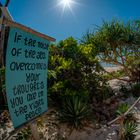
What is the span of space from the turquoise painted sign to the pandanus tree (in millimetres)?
9961

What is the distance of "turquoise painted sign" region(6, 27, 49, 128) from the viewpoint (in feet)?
9.66

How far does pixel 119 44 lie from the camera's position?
1348 cm

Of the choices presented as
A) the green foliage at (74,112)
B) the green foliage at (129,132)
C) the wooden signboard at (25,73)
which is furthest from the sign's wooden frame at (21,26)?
the green foliage at (129,132)

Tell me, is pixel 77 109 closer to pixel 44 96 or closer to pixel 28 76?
pixel 44 96

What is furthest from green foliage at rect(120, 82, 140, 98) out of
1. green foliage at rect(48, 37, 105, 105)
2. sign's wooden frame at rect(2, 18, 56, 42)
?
sign's wooden frame at rect(2, 18, 56, 42)

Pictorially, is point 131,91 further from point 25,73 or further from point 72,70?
point 25,73

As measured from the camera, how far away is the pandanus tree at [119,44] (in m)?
13.1

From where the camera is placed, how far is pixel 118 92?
10.8 metres

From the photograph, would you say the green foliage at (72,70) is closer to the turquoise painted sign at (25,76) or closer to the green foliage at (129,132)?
the green foliage at (129,132)

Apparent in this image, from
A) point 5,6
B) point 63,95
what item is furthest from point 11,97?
point 63,95

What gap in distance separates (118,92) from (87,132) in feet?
14.7

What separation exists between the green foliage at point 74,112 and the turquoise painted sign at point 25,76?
9.27 ft

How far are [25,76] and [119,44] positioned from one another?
1089 cm

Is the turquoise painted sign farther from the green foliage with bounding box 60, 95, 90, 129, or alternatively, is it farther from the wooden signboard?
the green foliage with bounding box 60, 95, 90, 129
